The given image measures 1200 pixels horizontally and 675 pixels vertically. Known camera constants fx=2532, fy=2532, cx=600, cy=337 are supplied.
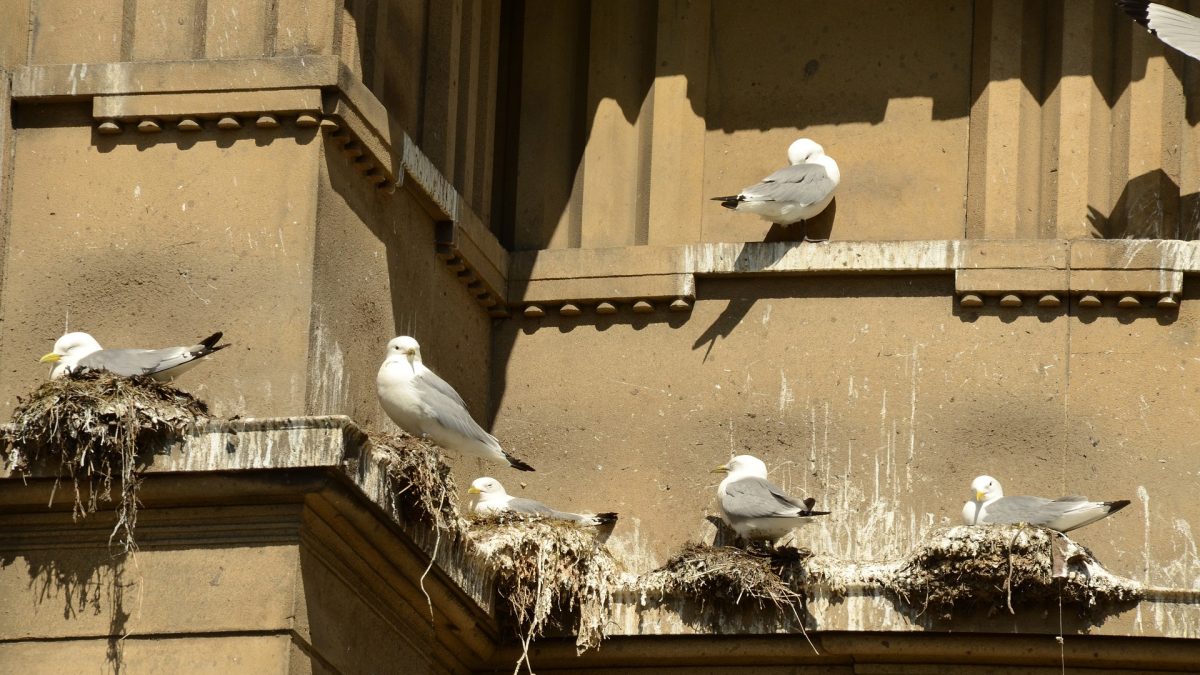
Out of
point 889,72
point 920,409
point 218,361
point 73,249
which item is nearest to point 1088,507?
point 920,409

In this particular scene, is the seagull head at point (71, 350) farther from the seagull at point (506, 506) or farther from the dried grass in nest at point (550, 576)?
the seagull at point (506, 506)

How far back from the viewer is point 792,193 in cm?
1420

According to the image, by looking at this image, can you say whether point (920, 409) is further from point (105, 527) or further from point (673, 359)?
point (105, 527)

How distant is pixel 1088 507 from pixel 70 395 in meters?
5.13

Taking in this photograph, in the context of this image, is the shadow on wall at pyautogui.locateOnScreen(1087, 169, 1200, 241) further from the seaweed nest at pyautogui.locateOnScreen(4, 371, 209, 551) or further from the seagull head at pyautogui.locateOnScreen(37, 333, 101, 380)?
the seagull head at pyautogui.locateOnScreen(37, 333, 101, 380)

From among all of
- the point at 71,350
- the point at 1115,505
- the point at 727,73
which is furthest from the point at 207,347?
the point at 1115,505

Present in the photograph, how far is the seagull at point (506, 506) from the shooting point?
532 inches

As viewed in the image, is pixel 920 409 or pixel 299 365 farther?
pixel 920 409

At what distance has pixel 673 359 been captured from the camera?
47.2 feet

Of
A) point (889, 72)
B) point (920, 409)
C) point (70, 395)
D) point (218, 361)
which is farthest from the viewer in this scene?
point (889, 72)

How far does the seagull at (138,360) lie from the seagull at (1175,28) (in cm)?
549

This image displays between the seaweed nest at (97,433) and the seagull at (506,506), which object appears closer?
the seaweed nest at (97,433)

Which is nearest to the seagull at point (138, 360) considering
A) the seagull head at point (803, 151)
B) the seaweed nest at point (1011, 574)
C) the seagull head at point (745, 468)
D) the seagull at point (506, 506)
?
the seagull at point (506, 506)

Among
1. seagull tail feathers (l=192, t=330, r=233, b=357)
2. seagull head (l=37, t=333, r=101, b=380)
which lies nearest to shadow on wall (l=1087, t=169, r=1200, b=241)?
seagull tail feathers (l=192, t=330, r=233, b=357)
